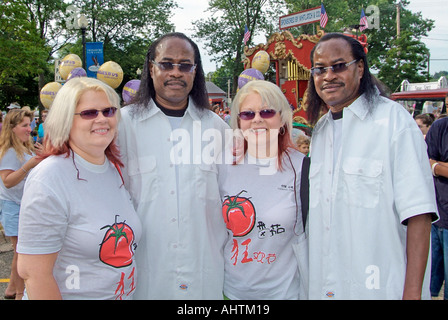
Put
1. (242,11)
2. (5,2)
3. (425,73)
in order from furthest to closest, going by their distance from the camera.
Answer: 1. (242,11)
2. (425,73)
3. (5,2)

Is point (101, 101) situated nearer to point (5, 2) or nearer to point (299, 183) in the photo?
point (299, 183)

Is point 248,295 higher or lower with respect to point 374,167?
A: lower

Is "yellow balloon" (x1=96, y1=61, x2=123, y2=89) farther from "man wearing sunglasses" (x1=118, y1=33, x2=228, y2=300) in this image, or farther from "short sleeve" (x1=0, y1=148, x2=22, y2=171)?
"man wearing sunglasses" (x1=118, y1=33, x2=228, y2=300)

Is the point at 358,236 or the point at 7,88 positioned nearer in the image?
the point at 358,236

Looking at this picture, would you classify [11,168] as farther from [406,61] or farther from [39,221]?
[406,61]

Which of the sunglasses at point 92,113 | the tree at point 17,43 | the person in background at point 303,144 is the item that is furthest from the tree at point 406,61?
the sunglasses at point 92,113

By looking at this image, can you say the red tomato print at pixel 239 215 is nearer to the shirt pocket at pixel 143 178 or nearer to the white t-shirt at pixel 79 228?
the shirt pocket at pixel 143 178

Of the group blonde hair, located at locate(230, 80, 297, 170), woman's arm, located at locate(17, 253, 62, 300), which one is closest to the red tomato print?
blonde hair, located at locate(230, 80, 297, 170)

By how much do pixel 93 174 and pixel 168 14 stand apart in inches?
1148

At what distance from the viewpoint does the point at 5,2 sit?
13.9 meters

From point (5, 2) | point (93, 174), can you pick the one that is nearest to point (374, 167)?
point (93, 174)

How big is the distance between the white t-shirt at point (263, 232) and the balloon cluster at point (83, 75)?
6.02m

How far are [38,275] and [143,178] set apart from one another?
2.74ft

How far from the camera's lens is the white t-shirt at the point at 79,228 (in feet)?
5.59
